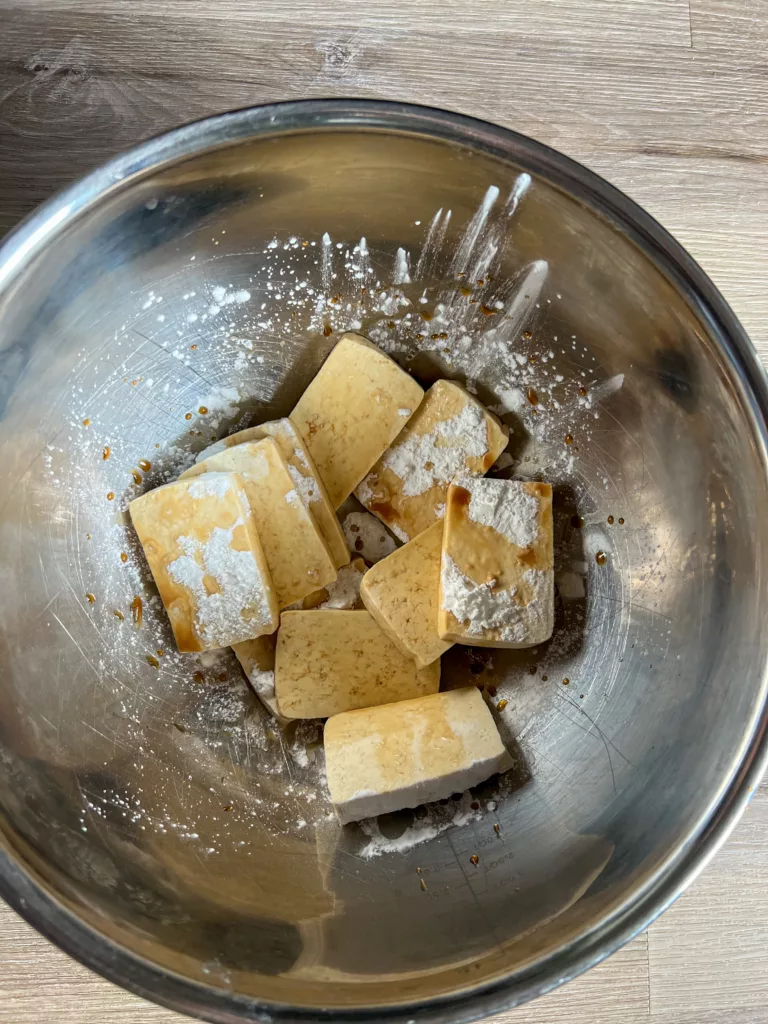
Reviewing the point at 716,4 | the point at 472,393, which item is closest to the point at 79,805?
the point at 472,393

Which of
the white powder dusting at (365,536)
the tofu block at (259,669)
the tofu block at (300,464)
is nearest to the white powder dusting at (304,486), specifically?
the tofu block at (300,464)

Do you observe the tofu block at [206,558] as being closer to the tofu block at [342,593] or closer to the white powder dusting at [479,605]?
the tofu block at [342,593]

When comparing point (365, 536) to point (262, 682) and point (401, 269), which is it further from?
point (401, 269)

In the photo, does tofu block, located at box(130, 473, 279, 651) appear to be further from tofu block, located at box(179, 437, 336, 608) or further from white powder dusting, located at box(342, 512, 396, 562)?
white powder dusting, located at box(342, 512, 396, 562)

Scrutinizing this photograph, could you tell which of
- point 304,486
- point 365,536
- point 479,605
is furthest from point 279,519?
point 479,605

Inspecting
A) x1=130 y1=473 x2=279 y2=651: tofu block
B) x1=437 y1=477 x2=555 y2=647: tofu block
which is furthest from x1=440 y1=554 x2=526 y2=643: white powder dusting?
x1=130 y1=473 x2=279 y2=651: tofu block

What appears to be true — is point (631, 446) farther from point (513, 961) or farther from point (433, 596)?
point (513, 961)
